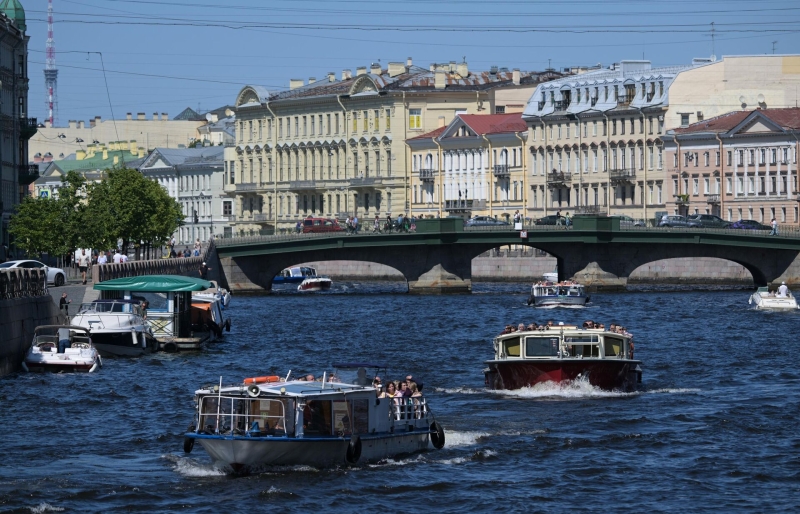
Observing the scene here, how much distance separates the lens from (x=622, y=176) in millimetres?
118375

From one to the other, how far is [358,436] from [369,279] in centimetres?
8796

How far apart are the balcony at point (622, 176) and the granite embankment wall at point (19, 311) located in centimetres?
6727

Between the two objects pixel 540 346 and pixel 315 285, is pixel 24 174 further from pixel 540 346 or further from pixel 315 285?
pixel 540 346

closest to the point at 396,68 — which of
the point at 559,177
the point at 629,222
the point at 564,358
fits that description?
the point at 559,177

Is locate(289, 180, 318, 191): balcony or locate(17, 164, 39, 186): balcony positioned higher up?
locate(289, 180, 318, 191): balcony

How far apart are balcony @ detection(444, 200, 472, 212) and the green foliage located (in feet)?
90.4

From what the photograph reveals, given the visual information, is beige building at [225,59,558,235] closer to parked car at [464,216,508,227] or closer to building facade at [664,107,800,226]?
building facade at [664,107,800,226]

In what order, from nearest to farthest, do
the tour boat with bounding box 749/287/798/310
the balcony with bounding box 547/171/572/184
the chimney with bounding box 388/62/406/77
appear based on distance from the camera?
the tour boat with bounding box 749/287/798/310, the balcony with bounding box 547/171/572/184, the chimney with bounding box 388/62/406/77

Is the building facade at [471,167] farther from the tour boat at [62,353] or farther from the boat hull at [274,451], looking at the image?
the boat hull at [274,451]

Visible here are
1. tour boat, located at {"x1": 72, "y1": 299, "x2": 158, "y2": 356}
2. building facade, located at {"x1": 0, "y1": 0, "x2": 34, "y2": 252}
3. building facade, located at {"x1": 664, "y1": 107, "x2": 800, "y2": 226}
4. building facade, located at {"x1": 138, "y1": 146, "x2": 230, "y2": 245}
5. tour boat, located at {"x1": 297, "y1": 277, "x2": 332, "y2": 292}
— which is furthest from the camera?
building facade, located at {"x1": 138, "y1": 146, "x2": 230, "y2": 245}

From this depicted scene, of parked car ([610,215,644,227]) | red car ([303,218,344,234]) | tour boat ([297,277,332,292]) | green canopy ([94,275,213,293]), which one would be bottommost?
green canopy ([94,275,213,293])

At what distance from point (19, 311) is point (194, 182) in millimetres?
→ 110414

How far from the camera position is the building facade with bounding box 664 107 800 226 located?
106812mm

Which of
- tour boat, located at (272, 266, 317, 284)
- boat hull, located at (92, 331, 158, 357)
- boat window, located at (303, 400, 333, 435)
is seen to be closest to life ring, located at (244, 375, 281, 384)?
boat window, located at (303, 400, 333, 435)
